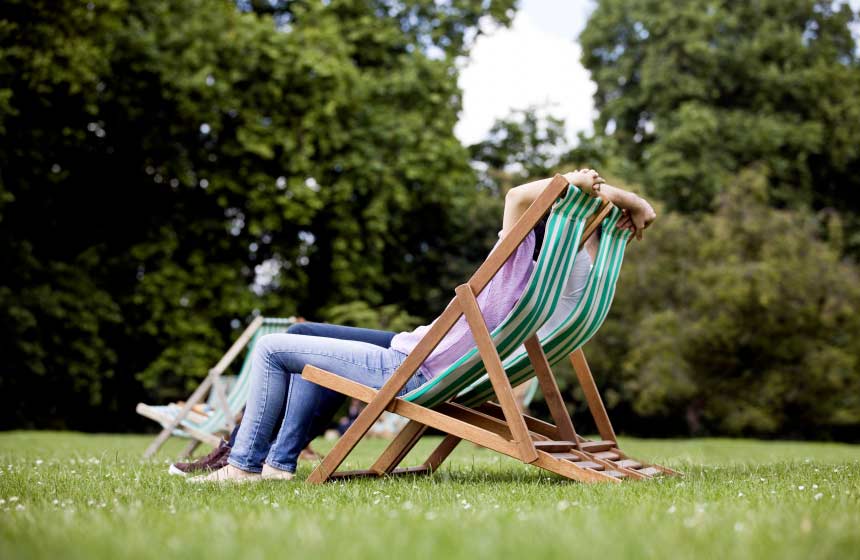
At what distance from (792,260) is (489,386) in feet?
42.8

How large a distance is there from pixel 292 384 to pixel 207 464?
0.93 meters

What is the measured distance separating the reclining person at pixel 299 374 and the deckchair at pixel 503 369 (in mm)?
155

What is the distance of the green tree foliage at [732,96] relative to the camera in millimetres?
21266

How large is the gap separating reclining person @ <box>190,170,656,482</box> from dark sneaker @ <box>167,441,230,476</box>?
2.02ft

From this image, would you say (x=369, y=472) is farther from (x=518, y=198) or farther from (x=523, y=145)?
Answer: (x=523, y=145)

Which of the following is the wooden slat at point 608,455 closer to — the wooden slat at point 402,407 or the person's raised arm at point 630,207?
the wooden slat at point 402,407

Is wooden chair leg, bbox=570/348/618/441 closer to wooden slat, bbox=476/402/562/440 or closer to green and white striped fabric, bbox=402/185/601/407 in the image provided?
wooden slat, bbox=476/402/562/440

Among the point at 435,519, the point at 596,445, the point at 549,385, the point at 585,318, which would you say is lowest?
the point at 596,445

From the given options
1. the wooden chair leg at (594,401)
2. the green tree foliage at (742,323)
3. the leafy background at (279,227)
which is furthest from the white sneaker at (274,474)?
the green tree foliage at (742,323)

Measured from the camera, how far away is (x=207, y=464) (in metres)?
4.80

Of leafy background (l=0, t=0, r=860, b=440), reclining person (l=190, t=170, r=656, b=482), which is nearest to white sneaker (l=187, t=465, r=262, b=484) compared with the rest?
reclining person (l=190, t=170, r=656, b=482)

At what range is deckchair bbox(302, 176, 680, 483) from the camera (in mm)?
3709

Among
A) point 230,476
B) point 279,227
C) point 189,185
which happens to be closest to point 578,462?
point 230,476

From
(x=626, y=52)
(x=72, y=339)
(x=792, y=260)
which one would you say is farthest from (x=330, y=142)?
(x=626, y=52)
